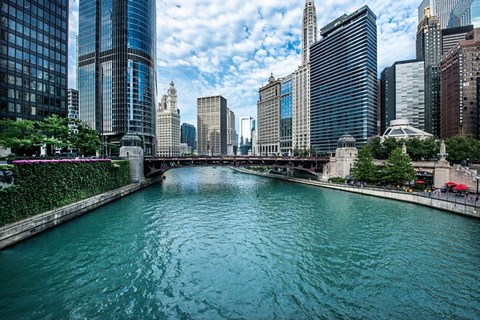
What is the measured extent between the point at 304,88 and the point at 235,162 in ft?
442

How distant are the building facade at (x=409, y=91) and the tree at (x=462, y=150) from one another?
108m

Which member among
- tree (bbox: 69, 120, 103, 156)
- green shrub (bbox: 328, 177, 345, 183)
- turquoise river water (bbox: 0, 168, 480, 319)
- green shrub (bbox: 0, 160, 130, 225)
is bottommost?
turquoise river water (bbox: 0, 168, 480, 319)

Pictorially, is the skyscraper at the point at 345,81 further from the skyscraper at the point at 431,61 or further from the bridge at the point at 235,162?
the bridge at the point at 235,162

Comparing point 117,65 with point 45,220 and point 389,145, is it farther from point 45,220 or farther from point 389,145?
point 389,145

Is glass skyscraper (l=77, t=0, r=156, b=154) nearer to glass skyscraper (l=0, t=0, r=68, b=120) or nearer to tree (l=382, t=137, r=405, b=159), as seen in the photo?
glass skyscraper (l=0, t=0, r=68, b=120)

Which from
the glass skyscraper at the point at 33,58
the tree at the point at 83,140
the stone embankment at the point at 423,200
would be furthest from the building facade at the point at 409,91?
the glass skyscraper at the point at 33,58

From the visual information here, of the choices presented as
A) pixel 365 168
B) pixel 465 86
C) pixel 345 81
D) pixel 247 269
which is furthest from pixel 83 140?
pixel 465 86

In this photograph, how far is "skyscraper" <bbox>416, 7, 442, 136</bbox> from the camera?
155 m

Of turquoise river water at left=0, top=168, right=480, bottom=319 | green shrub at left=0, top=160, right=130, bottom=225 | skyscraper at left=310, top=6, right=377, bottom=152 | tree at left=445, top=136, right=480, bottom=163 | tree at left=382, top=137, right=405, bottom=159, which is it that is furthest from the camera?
skyscraper at left=310, top=6, right=377, bottom=152

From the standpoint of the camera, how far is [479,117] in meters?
99.9

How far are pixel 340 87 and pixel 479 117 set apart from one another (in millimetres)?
70893

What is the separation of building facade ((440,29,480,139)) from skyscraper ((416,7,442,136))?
38185mm

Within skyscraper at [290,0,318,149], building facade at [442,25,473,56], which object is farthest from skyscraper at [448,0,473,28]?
skyscraper at [290,0,318,149]

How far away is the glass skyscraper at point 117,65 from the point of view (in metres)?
116
